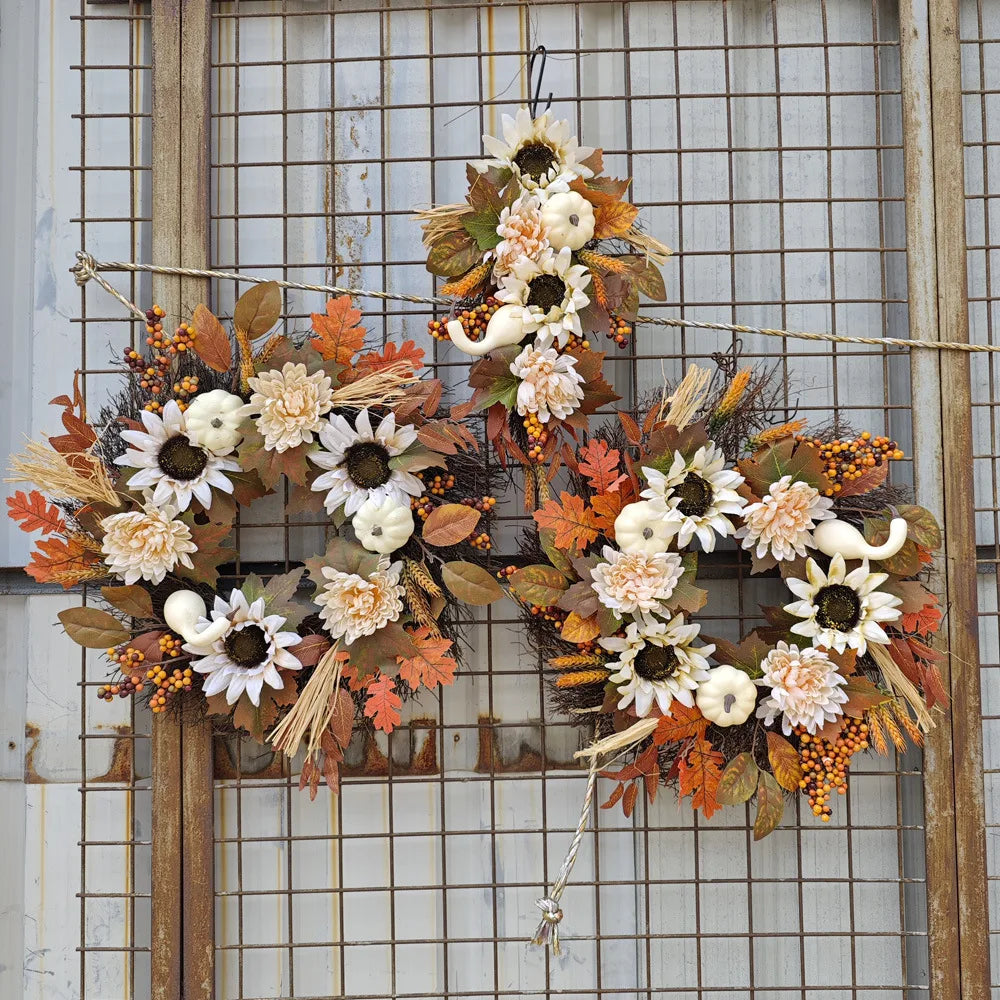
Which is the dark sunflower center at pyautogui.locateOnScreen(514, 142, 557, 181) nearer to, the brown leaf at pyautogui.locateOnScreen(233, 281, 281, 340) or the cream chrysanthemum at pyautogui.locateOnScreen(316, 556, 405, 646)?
the brown leaf at pyautogui.locateOnScreen(233, 281, 281, 340)

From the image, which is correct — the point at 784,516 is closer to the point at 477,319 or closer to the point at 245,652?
the point at 477,319

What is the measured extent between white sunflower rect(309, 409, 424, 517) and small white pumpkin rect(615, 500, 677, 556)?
22 cm

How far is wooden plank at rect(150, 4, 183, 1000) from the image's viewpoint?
90 cm

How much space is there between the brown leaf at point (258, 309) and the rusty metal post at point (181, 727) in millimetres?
105

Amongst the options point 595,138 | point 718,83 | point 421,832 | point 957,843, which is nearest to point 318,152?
point 595,138

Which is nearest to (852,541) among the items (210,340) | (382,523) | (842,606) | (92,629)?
(842,606)

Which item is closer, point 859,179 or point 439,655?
point 439,655

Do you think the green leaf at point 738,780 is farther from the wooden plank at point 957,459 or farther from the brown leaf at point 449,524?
the brown leaf at point 449,524

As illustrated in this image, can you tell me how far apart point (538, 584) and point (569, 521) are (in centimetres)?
8

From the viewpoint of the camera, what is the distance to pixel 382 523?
82cm

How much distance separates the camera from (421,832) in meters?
0.93

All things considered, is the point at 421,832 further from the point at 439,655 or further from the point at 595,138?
the point at 595,138

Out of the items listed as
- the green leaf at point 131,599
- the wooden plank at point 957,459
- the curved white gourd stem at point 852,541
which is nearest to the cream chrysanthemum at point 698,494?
the curved white gourd stem at point 852,541

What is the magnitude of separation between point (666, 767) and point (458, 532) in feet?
1.23
